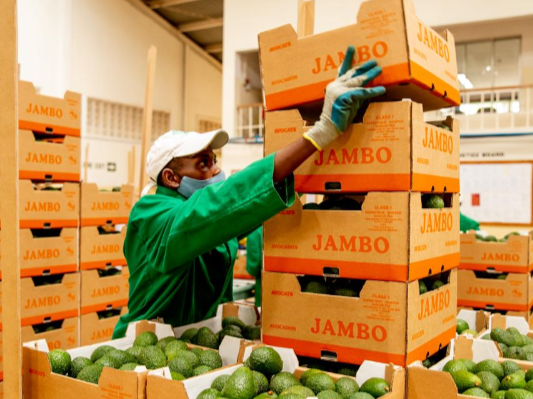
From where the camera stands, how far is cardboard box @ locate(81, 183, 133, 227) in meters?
3.96

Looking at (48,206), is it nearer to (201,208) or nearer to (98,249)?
(98,249)

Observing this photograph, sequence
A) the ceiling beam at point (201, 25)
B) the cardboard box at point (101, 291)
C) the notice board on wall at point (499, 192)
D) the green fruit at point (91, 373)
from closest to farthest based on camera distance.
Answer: the green fruit at point (91, 373), the cardboard box at point (101, 291), the notice board on wall at point (499, 192), the ceiling beam at point (201, 25)

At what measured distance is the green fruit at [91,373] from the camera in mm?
1535

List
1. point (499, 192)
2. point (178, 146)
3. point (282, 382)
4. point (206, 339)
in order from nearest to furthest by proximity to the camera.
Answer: point (282, 382), point (206, 339), point (178, 146), point (499, 192)

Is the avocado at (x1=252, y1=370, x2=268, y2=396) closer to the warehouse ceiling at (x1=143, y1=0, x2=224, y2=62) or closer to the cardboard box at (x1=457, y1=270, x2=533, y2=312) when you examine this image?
the cardboard box at (x1=457, y1=270, x2=533, y2=312)

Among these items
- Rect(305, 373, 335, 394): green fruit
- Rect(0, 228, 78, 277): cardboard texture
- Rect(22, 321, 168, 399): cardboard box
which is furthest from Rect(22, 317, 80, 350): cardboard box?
Rect(305, 373, 335, 394): green fruit

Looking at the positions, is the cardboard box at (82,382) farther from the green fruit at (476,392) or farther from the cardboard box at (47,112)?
the cardboard box at (47,112)

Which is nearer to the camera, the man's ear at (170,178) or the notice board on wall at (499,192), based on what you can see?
the man's ear at (170,178)

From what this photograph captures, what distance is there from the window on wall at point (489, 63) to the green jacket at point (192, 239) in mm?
7729

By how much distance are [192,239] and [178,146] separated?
1.70 ft

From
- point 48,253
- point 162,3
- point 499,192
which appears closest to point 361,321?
point 48,253

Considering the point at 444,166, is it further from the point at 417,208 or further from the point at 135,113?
the point at 135,113

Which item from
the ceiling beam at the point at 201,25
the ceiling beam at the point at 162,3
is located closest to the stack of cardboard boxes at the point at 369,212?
the ceiling beam at the point at 162,3

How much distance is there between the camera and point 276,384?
4.79 ft
